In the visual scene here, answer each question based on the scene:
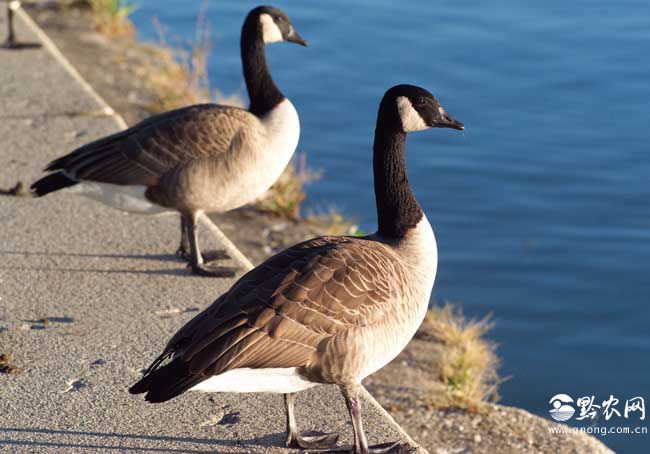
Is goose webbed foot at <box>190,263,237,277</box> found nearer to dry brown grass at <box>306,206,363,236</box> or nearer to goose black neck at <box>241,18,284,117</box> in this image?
goose black neck at <box>241,18,284,117</box>

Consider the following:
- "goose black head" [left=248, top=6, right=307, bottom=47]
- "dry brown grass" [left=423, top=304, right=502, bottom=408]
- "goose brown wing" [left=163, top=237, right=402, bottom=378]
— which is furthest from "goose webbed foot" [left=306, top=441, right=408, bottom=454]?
"goose black head" [left=248, top=6, right=307, bottom=47]

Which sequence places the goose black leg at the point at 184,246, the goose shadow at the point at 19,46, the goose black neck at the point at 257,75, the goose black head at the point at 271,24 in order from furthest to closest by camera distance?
the goose shadow at the point at 19,46, the goose black head at the point at 271,24, the goose black neck at the point at 257,75, the goose black leg at the point at 184,246

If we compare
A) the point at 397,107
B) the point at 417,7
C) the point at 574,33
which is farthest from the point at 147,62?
the point at 397,107

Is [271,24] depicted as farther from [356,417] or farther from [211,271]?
[356,417]

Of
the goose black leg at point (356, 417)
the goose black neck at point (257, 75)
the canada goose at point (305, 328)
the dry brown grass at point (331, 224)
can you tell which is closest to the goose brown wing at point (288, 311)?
the canada goose at point (305, 328)

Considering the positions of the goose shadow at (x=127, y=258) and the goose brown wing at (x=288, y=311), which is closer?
the goose brown wing at (x=288, y=311)

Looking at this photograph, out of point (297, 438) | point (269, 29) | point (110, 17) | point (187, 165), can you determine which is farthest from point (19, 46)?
point (297, 438)

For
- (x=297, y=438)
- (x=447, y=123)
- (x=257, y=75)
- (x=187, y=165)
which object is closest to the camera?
(x=297, y=438)

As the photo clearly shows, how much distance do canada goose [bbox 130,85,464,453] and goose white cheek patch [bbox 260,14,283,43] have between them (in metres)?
3.08

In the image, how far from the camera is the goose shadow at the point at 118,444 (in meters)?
4.56

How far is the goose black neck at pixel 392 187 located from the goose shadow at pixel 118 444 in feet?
4.14

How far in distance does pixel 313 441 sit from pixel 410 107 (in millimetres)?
1831

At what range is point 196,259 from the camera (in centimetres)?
647

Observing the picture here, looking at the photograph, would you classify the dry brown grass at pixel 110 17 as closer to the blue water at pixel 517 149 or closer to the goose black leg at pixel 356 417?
the blue water at pixel 517 149
